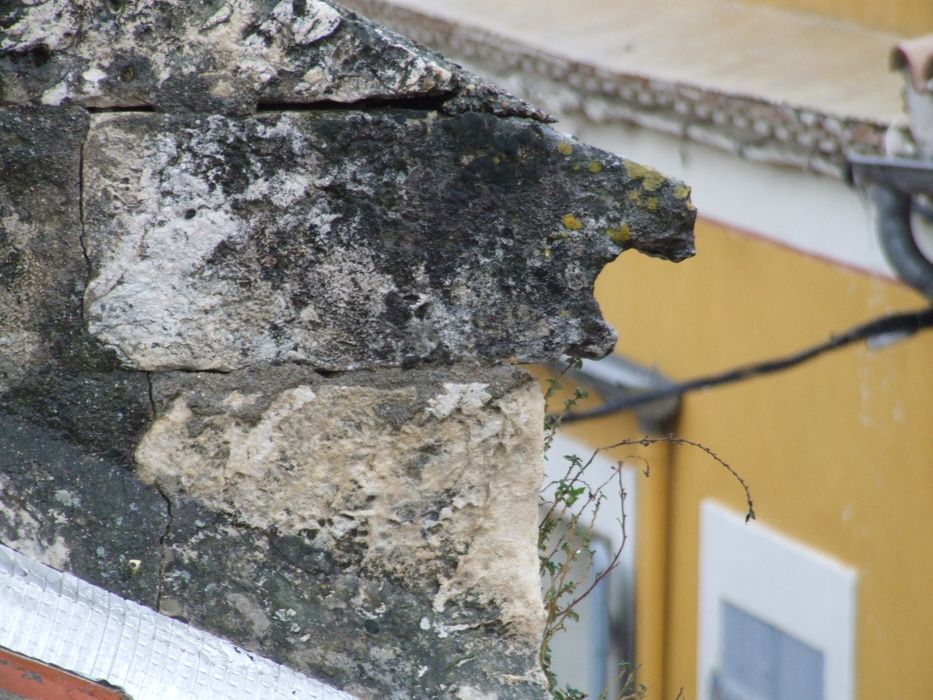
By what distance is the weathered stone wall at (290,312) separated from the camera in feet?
5.10

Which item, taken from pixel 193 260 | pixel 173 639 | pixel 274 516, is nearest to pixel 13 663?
pixel 173 639

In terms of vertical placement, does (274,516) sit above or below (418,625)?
above

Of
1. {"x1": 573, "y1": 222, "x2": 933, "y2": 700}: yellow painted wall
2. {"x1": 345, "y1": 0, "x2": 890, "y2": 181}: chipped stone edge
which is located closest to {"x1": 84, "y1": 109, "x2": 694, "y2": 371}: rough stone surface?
{"x1": 345, "y1": 0, "x2": 890, "y2": 181}: chipped stone edge

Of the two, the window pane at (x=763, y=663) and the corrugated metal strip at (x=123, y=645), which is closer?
the corrugated metal strip at (x=123, y=645)

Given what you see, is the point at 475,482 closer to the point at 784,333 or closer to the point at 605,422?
the point at 784,333

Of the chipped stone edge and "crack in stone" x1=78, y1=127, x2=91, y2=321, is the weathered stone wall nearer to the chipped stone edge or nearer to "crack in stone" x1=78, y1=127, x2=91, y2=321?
"crack in stone" x1=78, y1=127, x2=91, y2=321

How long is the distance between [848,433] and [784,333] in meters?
0.47

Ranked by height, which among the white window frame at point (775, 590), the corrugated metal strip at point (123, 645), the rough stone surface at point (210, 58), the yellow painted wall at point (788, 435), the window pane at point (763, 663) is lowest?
the window pane at point (763, 663)

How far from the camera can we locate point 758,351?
213 inches

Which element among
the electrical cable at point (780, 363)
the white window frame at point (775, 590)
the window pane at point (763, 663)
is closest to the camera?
the electrical cable at point (780, 363)

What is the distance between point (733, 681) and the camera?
19.0 feet

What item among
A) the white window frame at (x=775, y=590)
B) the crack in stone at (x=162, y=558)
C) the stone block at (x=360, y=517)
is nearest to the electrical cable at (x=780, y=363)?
the white window frame at (x=775, y=590)

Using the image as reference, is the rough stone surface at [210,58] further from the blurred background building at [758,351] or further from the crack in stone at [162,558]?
the blurred background building at [758,351]

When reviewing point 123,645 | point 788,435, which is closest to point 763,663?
point 788,435
